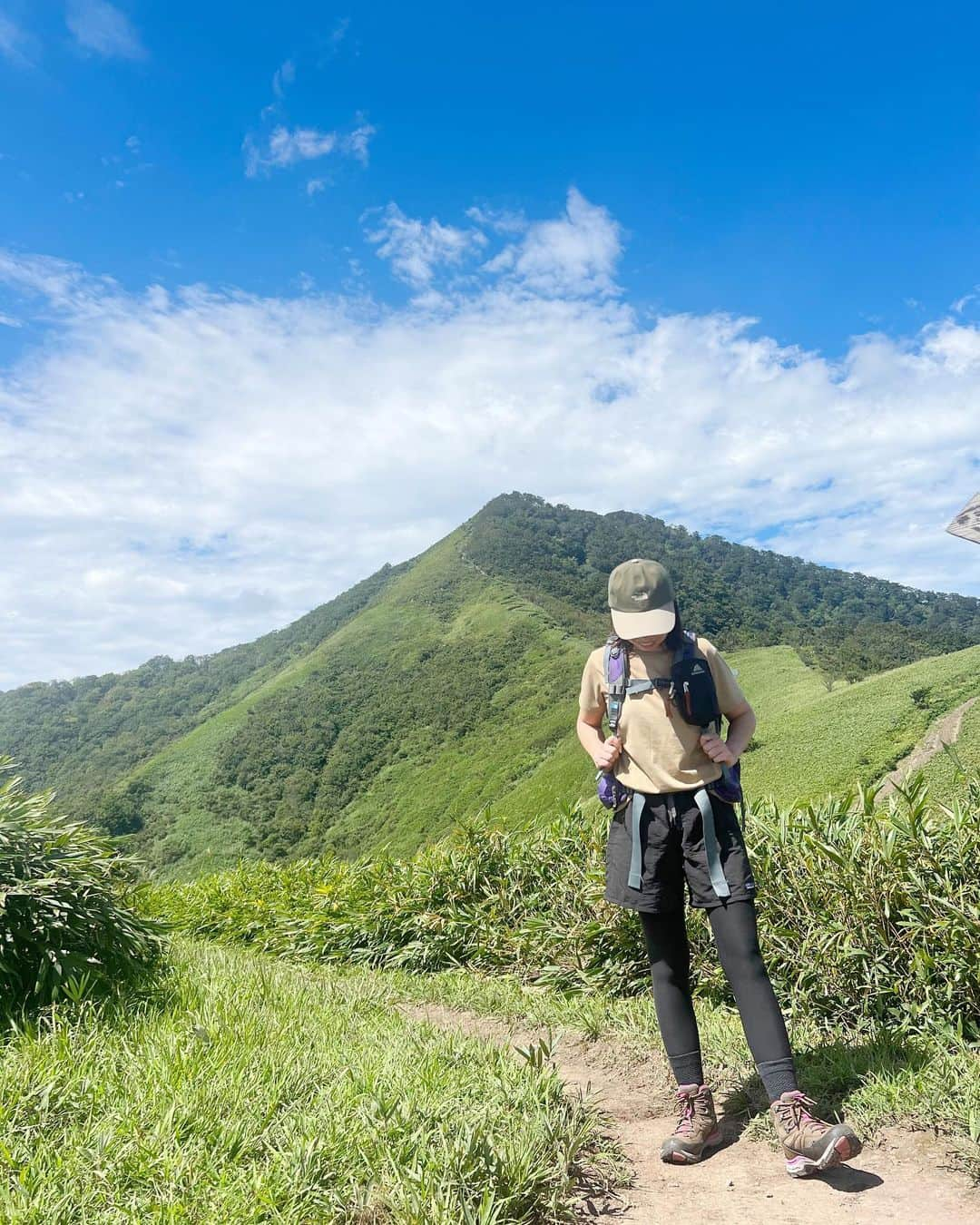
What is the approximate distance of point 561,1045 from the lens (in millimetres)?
3492

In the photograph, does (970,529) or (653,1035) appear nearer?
(970,529)

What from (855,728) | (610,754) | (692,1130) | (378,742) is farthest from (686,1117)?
(378,742)

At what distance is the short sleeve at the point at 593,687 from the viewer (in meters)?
2.71

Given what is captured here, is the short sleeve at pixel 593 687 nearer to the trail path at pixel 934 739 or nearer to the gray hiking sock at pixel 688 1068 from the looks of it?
the gray hiking sock at pixel 688 1068

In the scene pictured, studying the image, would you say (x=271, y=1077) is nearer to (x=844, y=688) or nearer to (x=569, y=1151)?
(x=569, y=1151)

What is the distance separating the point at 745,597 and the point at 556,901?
88.8 metres

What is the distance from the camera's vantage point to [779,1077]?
7.55 ft

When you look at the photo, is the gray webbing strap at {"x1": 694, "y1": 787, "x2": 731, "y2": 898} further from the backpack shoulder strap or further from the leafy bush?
the leafy bush

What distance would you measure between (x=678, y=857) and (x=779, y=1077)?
646mm

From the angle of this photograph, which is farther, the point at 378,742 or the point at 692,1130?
the point at 378,742

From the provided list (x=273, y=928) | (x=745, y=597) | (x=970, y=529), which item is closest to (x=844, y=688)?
(x=273, y=928)

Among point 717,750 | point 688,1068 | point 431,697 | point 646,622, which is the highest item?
point 431,697

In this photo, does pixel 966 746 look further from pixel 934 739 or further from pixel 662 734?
pixel 662 734

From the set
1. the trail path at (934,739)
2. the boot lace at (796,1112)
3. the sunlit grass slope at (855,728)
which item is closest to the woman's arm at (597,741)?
the boot lace at (796,1112)
